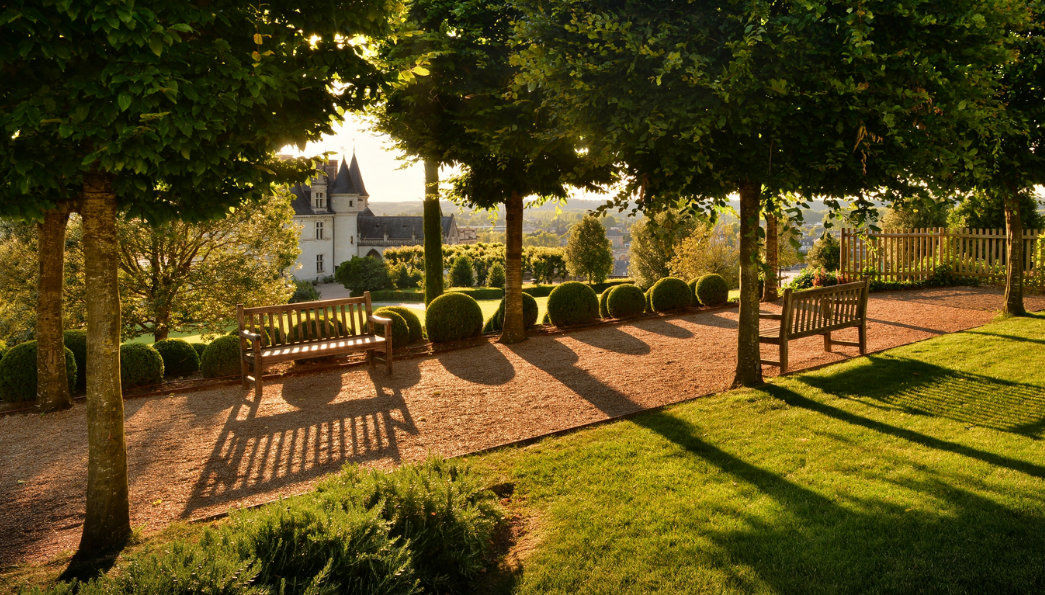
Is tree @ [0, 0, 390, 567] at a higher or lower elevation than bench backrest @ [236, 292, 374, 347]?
higher

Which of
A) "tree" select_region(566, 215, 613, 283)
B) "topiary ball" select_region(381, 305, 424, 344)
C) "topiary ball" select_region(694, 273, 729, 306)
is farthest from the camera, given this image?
"tree" select_region(566, 215, 613, 283)

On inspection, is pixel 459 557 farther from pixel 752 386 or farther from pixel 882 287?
pixel 882 287

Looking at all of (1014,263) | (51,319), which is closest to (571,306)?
(51,319)

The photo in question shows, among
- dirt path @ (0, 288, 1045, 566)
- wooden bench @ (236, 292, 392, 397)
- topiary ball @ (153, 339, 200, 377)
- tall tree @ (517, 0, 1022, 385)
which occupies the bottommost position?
dirt path @ (0, 288, 1045, 566)

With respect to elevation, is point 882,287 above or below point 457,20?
below

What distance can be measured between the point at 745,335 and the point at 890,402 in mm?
1843

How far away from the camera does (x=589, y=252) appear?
3791 cm

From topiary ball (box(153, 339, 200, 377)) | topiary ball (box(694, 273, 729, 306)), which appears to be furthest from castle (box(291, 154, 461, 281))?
topiary ball (box(153, 339, 200, 377))

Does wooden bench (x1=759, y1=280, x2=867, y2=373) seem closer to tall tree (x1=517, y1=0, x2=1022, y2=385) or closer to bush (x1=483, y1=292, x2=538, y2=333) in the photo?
tall tree (x1=517, y1=0, x2=1022, y2=385)

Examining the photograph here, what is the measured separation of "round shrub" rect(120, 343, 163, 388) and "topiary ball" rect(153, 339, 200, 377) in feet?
2.28

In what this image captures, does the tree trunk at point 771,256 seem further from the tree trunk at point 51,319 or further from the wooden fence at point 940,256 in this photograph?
the tree trunk at point 51,319

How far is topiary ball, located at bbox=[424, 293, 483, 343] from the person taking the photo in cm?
1175

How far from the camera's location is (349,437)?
6805 mm

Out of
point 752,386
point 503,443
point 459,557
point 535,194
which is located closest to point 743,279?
point 752,386
